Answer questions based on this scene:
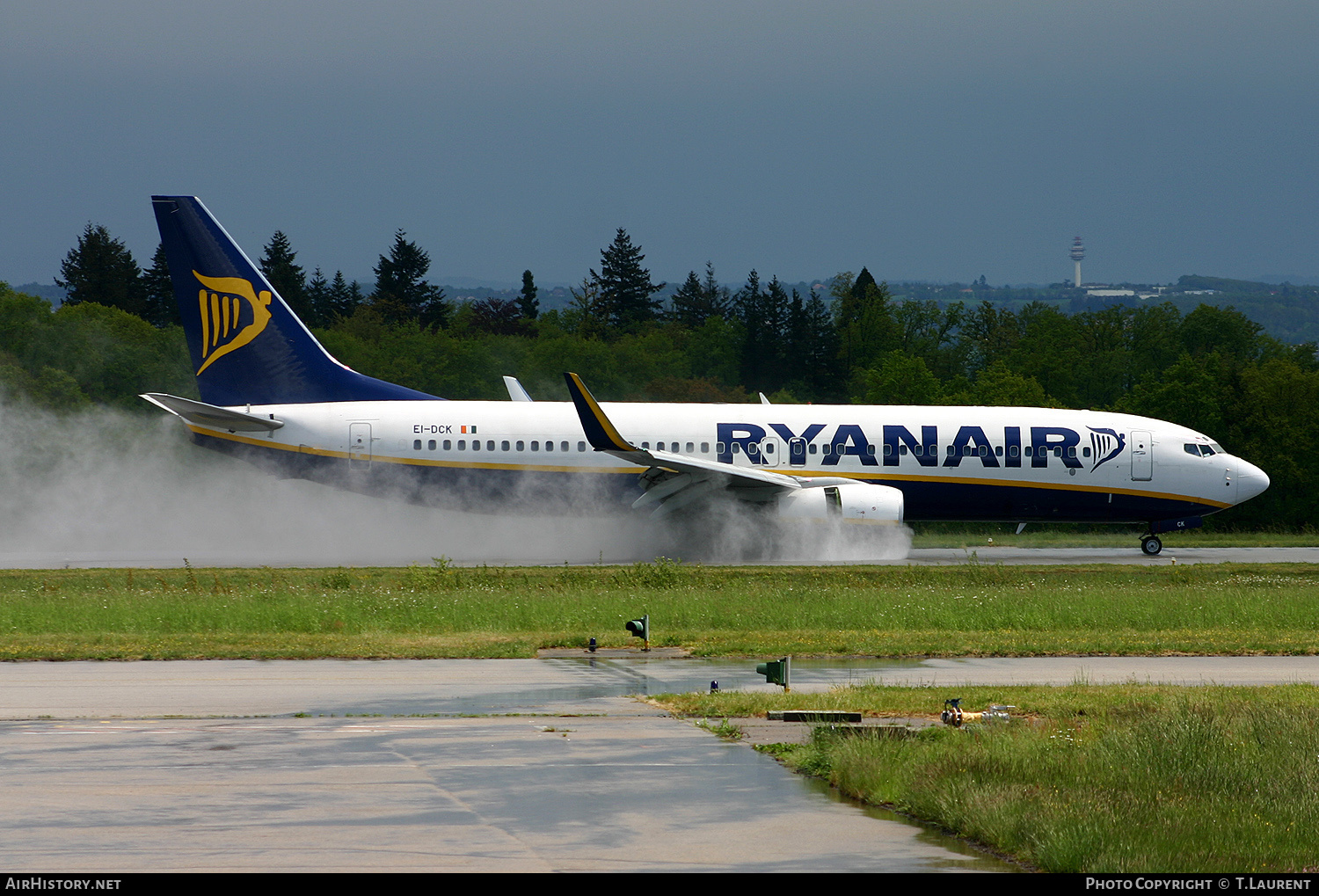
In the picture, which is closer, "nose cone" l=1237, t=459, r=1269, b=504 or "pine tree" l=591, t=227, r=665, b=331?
"nose cone" l=1237, t=459, r=1269, b=504

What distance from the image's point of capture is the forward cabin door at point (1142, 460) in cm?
3394

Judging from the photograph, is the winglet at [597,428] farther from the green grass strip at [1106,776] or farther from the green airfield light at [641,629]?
the green grass strip at [1106,776]

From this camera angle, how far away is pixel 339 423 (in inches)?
1280

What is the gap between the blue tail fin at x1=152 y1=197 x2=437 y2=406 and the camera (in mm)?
33156

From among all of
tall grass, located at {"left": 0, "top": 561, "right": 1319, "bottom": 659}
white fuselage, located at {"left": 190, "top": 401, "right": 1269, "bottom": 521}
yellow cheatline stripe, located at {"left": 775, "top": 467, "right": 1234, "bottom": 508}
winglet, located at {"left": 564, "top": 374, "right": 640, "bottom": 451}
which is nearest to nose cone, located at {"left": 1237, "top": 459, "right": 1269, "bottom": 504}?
white fuselage, located at {"left": 190, "top": 401, "right": 1269, "bottom": 521}

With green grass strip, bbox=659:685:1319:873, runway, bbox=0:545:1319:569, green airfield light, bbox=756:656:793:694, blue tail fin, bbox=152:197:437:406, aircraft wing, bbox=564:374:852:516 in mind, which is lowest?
runway, bbox=0:545:1319:569

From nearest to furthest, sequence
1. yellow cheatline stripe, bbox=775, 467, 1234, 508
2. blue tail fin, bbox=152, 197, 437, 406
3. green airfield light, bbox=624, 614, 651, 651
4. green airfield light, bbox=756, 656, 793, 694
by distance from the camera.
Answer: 1. green airfield light, bbox=756, 656, 793, 694
2. green airfield light, bbox=624, 614, 651, 651
3. yellow cheatline stripe, bbox=775, 467, 1234, 508
4. blue tail fin, bbox=152, 197, 437, 406

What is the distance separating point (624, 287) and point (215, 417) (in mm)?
106724

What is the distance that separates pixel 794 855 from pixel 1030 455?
86.9 ft

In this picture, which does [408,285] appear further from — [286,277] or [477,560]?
[477,560]

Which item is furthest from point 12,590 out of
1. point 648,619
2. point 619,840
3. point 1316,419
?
point 1316,419

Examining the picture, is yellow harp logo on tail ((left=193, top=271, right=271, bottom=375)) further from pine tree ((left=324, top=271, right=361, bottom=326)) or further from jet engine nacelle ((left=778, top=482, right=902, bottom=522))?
pine tree ((left=324, top=271, right=361, bottom=326))

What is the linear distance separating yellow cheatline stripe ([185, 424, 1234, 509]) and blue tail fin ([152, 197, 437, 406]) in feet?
3.86

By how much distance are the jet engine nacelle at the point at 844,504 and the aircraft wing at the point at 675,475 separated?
357 millimetres
